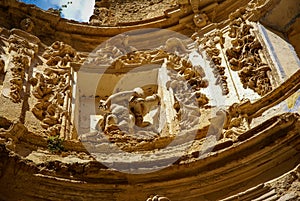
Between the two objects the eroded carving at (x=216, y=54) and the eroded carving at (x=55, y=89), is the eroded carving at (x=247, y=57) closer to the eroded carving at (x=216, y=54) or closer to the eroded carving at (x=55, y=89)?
the eroded carving at (x=216, y=54)

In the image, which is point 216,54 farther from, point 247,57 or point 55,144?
point 55,144

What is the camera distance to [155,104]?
9109mm

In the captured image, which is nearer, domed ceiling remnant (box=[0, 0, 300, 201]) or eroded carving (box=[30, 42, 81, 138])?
domed ceiling remnant (box=[0, 0, 300, 201])

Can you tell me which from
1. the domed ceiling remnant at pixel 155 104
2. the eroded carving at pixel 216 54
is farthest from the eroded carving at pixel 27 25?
the eroded carving at pixel 216 54

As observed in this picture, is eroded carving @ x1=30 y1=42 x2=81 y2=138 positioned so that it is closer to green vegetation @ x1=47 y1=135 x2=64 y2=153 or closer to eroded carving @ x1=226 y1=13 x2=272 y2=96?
green vegetation @ x1=47 y1=135 x2=64 y2=153

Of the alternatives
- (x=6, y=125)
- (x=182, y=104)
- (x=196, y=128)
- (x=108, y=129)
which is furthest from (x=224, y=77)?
(x=6, y=125)

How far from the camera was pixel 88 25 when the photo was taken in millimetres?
10875

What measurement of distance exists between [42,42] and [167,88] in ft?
8.10

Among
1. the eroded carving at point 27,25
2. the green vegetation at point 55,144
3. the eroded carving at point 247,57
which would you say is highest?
the eroded carving at point 27,25

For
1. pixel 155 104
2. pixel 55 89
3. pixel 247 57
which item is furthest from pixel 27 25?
pixel 247 57

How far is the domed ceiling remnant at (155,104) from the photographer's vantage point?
6.27 meters

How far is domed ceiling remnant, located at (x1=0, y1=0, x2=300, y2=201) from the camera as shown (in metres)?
6.27

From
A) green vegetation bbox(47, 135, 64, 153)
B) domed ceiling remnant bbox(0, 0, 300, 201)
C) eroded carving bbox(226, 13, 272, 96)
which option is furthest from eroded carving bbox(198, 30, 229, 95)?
green vegetation bbox(47, 135, 64, 153)

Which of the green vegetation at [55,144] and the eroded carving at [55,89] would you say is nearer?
the green vegetation at [55,144]
